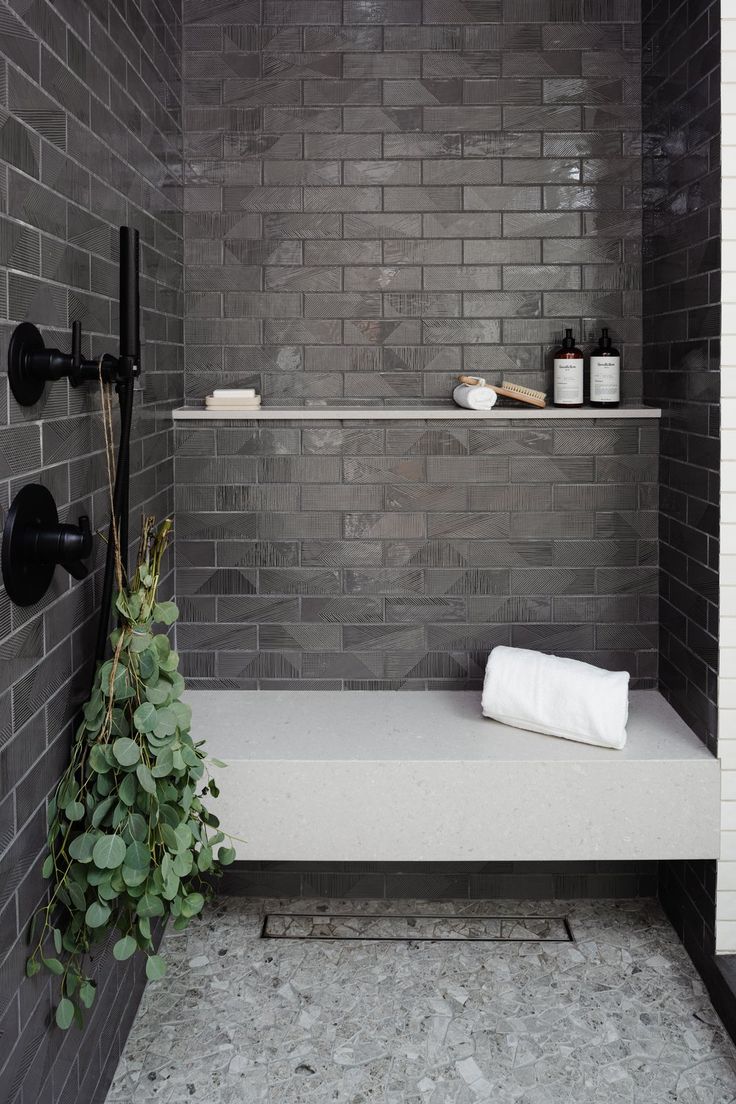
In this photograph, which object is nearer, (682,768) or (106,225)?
Result: (106,225)

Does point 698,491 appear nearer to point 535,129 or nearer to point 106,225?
point 535,129

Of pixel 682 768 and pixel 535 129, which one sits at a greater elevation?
pixel 535 129

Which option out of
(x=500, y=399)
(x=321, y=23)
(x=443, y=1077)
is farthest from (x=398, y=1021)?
(x=321, y=23)

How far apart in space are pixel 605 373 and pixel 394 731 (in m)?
1.30

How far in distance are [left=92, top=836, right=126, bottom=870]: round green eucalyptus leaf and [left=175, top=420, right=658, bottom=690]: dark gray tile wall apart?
1356 millimetres

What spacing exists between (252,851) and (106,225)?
165 centimetres

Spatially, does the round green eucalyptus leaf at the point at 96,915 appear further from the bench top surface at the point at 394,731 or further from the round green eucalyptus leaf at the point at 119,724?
the bench top surface at the point at 394,731

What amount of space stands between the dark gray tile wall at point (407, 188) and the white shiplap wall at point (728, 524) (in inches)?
26.5

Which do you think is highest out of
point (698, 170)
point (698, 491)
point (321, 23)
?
point (321, 23)

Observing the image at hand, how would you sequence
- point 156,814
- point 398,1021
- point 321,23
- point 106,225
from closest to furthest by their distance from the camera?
1. point 156,814
2. point 106,225
3. point 398,1021
4. point 321,23

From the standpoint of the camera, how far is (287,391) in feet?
10.6

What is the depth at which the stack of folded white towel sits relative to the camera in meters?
3.13

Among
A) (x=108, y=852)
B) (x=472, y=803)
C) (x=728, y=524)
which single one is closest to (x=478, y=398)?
(x=728, y=524)

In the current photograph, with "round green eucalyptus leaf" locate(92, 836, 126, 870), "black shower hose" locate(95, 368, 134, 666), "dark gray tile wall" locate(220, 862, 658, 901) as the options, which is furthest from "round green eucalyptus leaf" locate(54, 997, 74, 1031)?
"dark gray tile wall" locate(220, 862, 658, 901)
